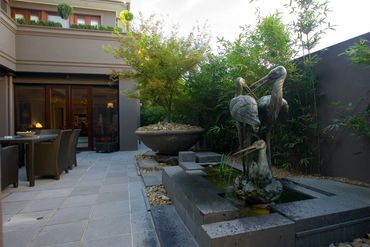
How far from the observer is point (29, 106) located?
740 centimetres

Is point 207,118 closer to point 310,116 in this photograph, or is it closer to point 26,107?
point 310,116

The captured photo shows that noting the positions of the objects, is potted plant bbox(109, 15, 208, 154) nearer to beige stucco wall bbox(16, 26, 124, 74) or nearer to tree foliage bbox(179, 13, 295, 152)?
tree foliage bbox(179, 13, 295, 152)

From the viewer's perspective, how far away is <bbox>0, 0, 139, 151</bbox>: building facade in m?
6.83

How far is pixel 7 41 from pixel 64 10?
7.13 feet

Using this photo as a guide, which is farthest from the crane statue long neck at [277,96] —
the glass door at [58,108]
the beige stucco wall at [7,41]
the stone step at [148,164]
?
the glass door at [58,108]

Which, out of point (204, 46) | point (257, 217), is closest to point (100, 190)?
point (257, 217)

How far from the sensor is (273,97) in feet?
6.27

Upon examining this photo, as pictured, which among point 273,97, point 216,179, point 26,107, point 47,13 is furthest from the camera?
point 47,13

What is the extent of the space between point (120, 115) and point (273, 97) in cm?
636

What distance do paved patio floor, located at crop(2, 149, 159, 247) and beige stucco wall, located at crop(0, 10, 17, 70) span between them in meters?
3.99

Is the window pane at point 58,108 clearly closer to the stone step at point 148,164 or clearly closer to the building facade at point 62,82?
the building facade at point 62,82

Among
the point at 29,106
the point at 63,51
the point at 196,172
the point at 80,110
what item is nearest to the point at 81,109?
the point at 80,110

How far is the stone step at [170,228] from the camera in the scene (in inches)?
70.9

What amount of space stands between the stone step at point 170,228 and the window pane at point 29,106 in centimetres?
662
